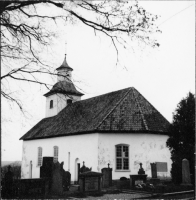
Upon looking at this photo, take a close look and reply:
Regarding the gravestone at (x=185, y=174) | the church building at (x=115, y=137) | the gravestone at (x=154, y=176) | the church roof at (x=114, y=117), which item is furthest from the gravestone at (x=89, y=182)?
the church roof at (x=114, y=117)

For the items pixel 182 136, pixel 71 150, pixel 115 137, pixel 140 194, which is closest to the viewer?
pixel 140 194

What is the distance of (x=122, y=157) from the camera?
1988cm

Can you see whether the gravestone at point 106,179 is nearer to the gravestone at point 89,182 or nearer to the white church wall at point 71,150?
the white church wall at point 71,150

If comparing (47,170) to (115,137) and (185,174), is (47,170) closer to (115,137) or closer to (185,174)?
(115,137)

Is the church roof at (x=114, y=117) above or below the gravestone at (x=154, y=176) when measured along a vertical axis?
above

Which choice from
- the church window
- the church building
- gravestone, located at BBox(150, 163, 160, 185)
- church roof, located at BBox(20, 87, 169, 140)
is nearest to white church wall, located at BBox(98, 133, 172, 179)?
the church building

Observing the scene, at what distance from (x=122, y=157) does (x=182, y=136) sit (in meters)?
5.41

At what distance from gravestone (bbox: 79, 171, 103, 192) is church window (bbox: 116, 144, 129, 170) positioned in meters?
6.00

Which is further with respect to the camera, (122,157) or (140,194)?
(122,157)

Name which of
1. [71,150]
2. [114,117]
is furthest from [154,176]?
[71,150]

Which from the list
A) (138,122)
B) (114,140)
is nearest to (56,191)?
(114,140)

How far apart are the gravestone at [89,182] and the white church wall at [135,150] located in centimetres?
536

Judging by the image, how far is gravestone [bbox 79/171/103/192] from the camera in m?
13.7

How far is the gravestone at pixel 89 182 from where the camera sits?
13681mm
